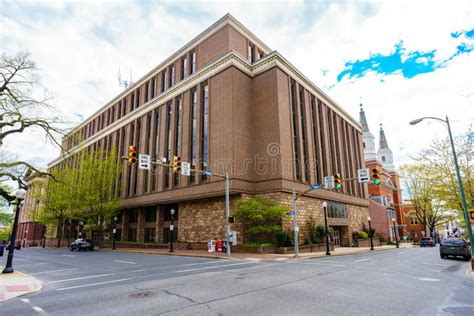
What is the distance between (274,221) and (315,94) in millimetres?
20597

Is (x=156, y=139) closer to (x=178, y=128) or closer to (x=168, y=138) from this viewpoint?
(x=168, y=138)

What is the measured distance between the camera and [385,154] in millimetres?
77250

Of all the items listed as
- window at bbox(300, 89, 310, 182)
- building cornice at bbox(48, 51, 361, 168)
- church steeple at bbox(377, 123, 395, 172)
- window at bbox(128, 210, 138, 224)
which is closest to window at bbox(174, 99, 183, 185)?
building cornice at bbox(48, 51, 361, 168)

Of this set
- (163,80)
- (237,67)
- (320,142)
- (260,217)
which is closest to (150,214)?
(163,80)

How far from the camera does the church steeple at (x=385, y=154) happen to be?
75381 mm

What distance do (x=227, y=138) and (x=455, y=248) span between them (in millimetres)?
21087

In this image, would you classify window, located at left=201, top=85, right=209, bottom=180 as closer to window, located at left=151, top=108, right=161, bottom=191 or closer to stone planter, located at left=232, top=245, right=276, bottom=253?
stone planter, located at left=232, top=245, right=276, bottom=253

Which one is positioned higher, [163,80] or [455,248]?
[163,80]

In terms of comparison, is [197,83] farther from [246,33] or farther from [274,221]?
[274,221]

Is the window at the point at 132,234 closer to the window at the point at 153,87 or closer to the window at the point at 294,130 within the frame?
the window at the point at 153,87

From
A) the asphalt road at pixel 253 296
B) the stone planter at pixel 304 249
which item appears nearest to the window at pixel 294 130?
the stone planter at pixel 304 249

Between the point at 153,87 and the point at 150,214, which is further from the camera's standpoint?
the point at 153,87

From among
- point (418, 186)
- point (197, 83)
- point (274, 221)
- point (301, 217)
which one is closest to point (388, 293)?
point (274, 221)

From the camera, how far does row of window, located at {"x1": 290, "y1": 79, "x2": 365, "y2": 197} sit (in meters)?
33.7
